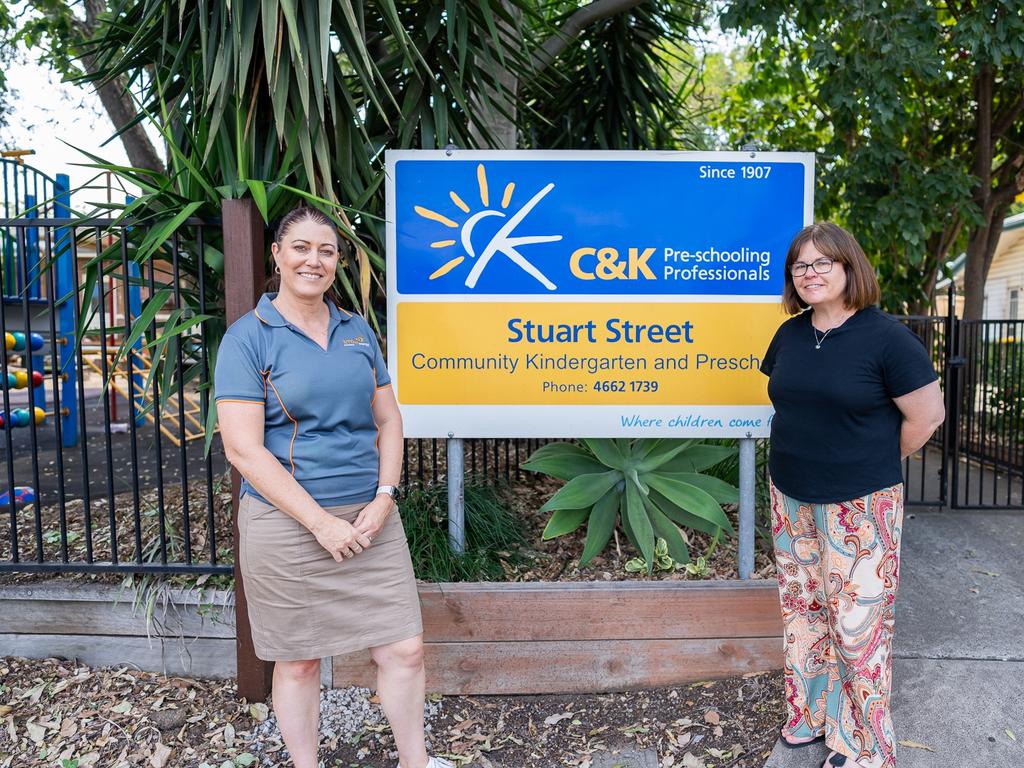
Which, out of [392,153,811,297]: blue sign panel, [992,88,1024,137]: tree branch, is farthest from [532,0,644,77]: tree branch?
[992,88,1024,137]: tree branch

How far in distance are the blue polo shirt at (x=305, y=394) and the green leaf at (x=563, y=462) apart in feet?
4.07

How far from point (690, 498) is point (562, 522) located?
0.55m

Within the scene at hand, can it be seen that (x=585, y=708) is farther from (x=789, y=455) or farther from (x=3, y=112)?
(x=3, y=112)

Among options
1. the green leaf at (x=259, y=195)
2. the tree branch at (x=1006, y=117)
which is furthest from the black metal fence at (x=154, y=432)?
the tree branch at (x=1006, y=117)

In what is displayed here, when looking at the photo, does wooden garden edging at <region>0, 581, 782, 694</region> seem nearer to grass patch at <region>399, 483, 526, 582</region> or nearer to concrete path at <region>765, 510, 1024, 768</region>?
grass patch at <region>399, 483, 526, 582</region>

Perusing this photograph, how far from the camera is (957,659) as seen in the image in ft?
10.00

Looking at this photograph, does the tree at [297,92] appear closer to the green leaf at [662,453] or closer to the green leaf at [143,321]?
the green leaf at [143,321]

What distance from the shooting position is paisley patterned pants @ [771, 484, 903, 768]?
2.24 meters

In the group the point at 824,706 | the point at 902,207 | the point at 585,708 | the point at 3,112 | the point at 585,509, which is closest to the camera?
the point at 824,706

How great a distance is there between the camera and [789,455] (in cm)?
235

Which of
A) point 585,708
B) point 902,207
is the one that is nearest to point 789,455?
point 585,708

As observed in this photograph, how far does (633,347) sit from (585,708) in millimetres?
1438

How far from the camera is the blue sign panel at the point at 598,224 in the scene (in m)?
3.12

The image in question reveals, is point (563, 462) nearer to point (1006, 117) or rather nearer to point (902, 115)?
point (902, 115)
